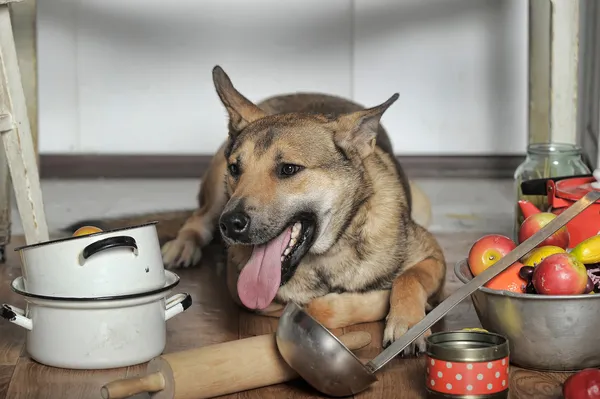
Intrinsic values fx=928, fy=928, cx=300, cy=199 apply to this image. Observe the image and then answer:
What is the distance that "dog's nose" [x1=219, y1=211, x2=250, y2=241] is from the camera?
2.13 meters

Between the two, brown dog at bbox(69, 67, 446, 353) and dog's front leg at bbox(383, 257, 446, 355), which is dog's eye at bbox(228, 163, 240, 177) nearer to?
brown dog at bbox(69, 67, 446, 353)

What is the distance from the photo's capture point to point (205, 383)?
183 centimetres

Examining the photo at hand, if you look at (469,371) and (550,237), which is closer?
(469,371)

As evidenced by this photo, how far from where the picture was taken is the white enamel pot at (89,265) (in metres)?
2.00

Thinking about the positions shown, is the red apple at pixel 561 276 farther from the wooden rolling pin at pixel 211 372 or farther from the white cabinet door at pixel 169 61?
the white cabinet door at pixel 169 61

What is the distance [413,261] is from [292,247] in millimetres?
419

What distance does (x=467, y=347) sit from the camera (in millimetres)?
1820

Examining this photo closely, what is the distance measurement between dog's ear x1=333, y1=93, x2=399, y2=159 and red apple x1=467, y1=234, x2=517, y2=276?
40 cm

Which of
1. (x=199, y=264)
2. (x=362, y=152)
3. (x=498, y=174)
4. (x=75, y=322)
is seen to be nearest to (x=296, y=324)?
(x=75, y=322)

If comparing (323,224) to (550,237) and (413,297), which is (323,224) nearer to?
(413,297)

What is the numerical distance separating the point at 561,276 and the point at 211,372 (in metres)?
0.75

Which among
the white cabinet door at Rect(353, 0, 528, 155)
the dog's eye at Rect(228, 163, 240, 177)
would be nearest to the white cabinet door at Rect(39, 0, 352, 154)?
the white cabinet door at Rect(353, 0, 528, 155)

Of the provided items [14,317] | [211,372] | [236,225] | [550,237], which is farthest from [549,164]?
[14,317]

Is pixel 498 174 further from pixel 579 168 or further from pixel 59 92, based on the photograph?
pixel 59 92
